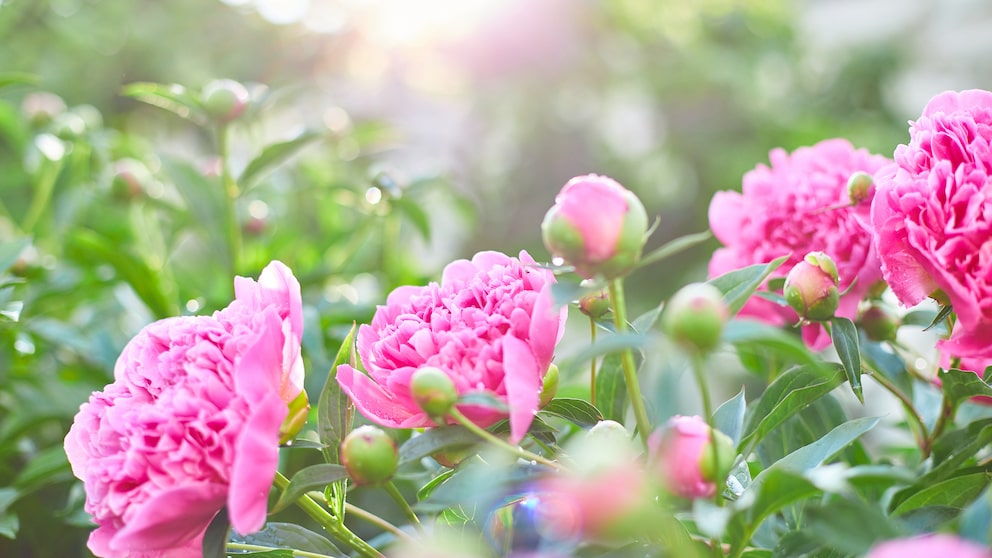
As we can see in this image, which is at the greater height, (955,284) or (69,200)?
(955,284)

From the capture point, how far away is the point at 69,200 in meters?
0.74

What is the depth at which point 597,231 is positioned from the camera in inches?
9.9

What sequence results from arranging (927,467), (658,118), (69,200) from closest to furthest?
(927,467) < (69,200) < (658,118)

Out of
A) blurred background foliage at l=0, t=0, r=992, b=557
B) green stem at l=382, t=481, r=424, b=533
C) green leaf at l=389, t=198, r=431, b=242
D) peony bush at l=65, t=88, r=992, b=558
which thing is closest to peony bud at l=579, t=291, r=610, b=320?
peony bush at l=65, t=88, r=992, b=558

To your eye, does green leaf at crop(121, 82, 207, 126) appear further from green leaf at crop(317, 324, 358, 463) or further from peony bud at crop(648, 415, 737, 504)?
peony bud at crop(648, 415, 737, 504)

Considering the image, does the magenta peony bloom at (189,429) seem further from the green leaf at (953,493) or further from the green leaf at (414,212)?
the green leaf at (414,212)

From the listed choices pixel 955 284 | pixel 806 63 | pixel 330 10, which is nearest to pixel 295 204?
pixel 330 10

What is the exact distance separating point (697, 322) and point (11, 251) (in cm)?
44

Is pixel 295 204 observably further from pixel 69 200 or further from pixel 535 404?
pixel 535 404

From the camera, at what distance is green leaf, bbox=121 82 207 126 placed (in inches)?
22.2

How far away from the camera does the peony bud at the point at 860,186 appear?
371 millimetres

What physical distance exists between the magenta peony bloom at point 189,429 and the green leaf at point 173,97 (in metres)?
0.30

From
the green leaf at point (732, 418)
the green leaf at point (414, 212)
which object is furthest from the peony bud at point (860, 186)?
the green leaf at point (414, 212)

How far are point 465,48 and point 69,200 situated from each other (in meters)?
3.26
